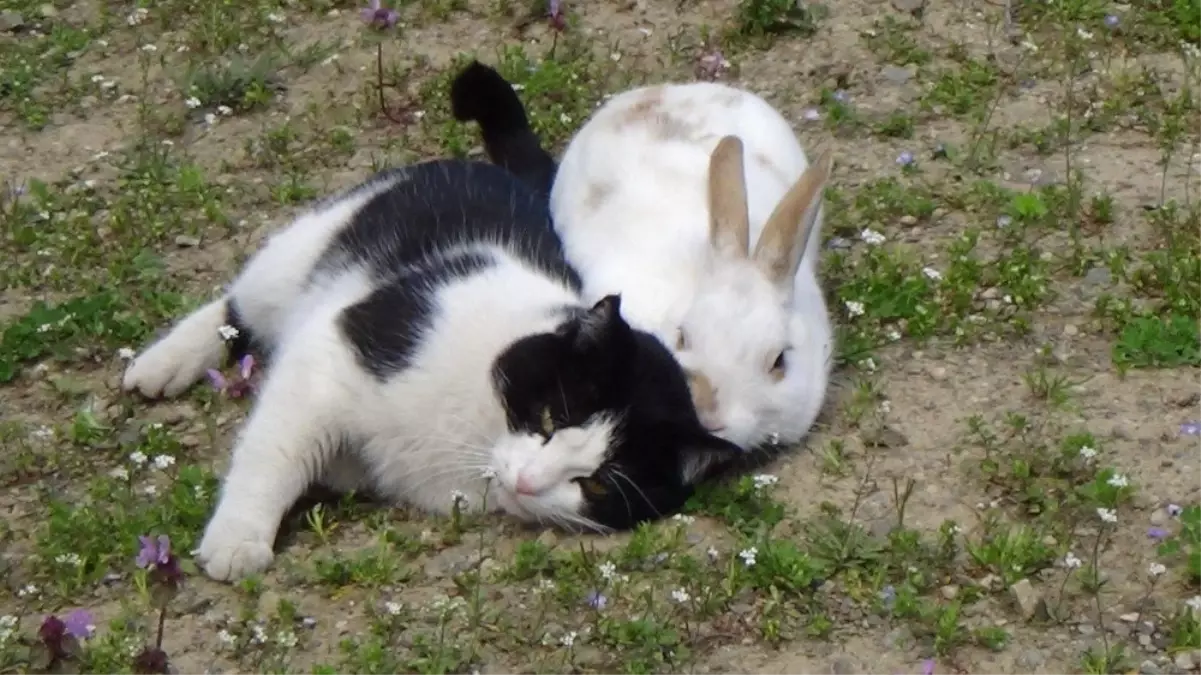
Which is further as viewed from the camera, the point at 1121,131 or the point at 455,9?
the point at 455,9

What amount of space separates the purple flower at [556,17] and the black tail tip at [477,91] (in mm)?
1386

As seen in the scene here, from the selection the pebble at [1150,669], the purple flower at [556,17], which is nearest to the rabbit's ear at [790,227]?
the pebble at [1150,669]

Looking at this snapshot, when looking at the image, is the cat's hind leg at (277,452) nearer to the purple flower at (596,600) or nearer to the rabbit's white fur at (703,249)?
the purple flower at (596,600)

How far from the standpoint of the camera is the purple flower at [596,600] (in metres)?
3.81

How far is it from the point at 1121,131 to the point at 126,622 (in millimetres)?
4152

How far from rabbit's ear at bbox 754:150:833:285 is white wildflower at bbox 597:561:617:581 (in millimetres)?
1127

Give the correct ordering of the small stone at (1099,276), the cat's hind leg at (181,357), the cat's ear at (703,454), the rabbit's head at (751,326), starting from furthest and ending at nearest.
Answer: the small stone at (1099,276) → the cat's hind leg at (181,357) → the rabbit's head at (751,326) → the cat's ear at (703,454)

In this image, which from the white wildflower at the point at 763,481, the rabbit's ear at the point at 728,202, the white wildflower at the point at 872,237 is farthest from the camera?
the white wildflower at the point at 872,237

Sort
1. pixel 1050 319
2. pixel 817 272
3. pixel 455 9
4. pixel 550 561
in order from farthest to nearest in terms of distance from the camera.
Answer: pixel 455 9 → pixel 817 272 → pixel 1050 319 → pixel 550 561

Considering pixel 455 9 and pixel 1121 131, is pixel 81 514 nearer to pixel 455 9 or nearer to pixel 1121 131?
pixel 455 9

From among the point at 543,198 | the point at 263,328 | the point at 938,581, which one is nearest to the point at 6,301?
the point at 263,328

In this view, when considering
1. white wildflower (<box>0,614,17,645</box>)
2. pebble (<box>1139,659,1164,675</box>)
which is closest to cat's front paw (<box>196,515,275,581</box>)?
white wildflower (<box>0,614,17,645</box>)

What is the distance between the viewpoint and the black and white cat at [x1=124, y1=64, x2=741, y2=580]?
160 inches

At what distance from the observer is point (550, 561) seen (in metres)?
4.01
